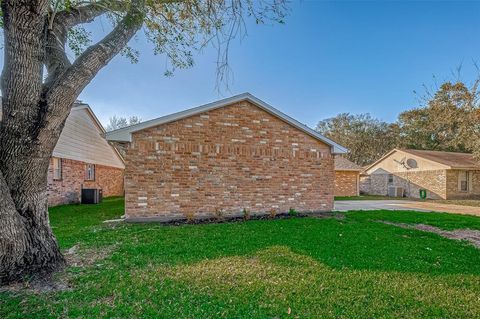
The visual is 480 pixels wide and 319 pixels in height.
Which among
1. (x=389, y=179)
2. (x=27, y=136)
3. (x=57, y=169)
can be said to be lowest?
(x=389, y=179)

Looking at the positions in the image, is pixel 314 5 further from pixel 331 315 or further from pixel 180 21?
pixel 331 315

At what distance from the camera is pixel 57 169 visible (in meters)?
12.5

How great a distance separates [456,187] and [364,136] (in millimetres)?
15377

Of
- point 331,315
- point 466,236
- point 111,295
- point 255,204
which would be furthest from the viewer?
point 255,204

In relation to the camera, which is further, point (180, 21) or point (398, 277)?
point (180, 21)

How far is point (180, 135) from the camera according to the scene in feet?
26.9

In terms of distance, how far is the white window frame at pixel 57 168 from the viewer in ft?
40.1

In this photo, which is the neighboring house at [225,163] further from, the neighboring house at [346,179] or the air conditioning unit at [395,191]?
the air conditioning unit at [395,191]

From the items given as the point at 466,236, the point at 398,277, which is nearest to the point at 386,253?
the point at 398,277

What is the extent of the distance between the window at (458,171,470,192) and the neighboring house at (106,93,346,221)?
17.6 metres

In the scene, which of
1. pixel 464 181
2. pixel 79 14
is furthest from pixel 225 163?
pixel 464 181

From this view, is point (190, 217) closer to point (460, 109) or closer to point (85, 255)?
point (85, 255)

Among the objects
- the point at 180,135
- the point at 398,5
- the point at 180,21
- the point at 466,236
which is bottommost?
the point at 466,236

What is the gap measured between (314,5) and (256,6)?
11.3 ft
